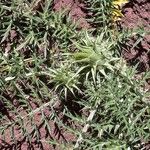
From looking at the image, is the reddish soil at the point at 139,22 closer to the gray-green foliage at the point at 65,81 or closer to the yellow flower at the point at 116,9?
the yellow flower at the point at 116,9

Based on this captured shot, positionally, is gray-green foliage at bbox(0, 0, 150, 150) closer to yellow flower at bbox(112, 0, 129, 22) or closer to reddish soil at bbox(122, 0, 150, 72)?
yellow flower at bbox(112, 0, 129, 22)

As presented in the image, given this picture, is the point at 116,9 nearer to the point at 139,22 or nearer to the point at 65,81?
the point at 139,22

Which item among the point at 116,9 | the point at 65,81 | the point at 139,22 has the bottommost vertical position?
the point at 65,81

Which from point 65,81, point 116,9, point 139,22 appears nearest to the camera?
point 65,81

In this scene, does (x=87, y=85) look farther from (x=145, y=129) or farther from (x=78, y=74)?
(x=145, y=129)

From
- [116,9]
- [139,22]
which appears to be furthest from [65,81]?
[139,22]

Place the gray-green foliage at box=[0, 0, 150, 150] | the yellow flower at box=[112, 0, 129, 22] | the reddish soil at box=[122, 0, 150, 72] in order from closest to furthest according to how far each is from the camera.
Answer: the gray-green foliage at box=[0, 0, 150, 150]
the yellow flower at box=[112, 0, 129, 22]
the reddish soil at box=[122, 0, 150, 72]

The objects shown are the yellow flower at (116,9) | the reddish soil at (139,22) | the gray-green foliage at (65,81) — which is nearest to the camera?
the gray-green foliage at (65,81)

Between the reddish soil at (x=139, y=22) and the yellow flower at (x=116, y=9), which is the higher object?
the yellow flower at (x=116, y=9)

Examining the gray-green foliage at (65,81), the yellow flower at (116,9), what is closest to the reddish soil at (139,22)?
the yellow flower at (116,9)

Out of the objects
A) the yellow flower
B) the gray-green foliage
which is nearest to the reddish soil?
the yellow flower

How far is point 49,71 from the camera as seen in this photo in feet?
12.4

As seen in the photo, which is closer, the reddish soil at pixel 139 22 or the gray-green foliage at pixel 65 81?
the gray-green foliage at pixel 65 81

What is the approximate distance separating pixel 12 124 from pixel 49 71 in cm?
55
